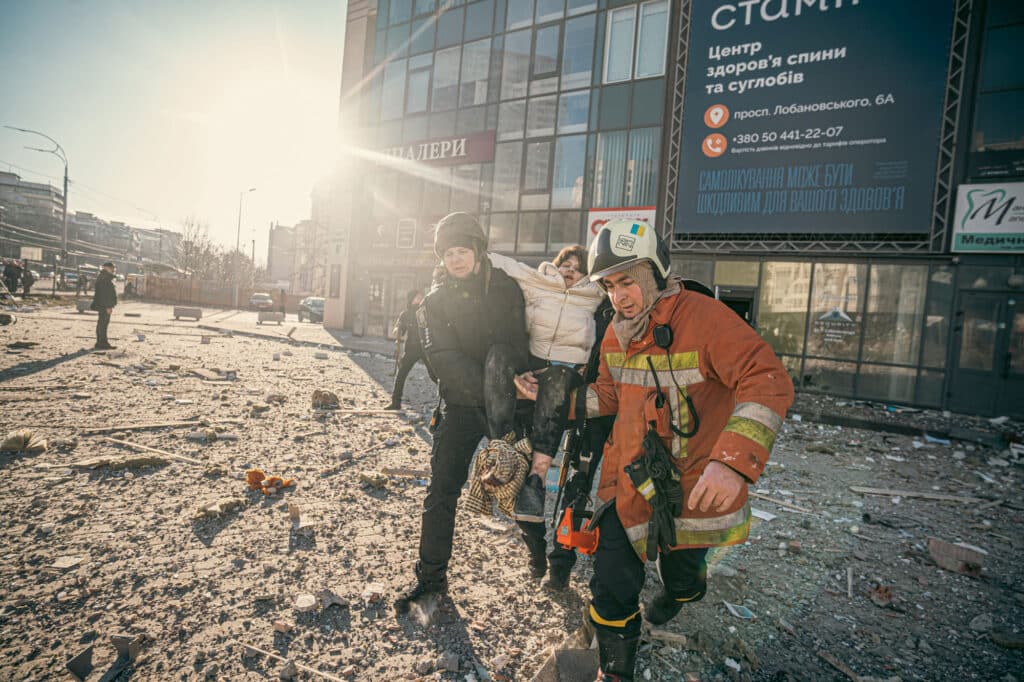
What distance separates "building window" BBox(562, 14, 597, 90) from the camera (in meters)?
15.9

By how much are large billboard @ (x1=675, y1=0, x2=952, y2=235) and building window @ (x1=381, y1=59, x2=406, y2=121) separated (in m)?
12.6

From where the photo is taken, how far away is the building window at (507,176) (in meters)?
17.4

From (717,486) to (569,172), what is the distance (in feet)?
51.7

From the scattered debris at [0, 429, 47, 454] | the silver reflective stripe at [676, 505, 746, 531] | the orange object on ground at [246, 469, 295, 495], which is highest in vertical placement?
the silver reflective stripe at [676, 505, 746, 531]

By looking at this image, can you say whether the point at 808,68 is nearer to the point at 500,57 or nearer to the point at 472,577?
the point at 500,57

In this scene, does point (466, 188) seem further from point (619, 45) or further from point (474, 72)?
point (619, 45)

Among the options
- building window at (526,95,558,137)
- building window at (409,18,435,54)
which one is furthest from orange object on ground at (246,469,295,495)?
building window at (409,18,435,54)

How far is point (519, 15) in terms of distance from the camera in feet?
57.9

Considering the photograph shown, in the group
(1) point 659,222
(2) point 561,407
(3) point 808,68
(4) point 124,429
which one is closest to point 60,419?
(4) point 124,429

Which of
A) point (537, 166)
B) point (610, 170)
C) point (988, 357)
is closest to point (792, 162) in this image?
point (610, 170)

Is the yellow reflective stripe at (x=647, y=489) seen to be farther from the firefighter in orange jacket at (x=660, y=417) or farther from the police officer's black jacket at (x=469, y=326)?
the police officer's black jacket at (x=469, y=326)

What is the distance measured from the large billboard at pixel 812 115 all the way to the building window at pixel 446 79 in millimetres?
9437

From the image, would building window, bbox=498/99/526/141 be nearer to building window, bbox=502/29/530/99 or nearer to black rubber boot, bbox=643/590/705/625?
building window, bbox=502/29/530/99

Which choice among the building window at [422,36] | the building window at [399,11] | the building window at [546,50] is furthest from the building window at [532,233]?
the building window at [399,11]
